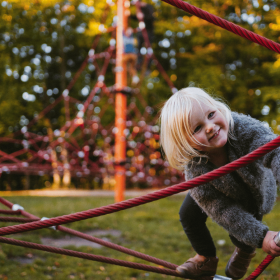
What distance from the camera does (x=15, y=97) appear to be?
506 inches

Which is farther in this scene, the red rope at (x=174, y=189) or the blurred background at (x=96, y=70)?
the blurred background at (x=96, y=70)

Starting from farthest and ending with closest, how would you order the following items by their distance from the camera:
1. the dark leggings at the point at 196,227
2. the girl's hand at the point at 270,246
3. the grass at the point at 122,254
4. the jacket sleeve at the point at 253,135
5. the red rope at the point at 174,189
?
1. the grass at the point at 122,254
2. the dark leggings at the point at 196,227
3. the jacket sleeve at the point at 253,135
4. the girl's hand at the point at 270,246
5. the red rope at the point at 174,189

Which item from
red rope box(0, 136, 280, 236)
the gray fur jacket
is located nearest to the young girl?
the gray fur jacket

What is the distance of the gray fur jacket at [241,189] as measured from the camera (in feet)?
4.35

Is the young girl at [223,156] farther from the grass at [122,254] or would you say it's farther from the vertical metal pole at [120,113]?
the vertical metal pole at [120,113]

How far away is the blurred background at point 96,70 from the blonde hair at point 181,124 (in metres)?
7.67

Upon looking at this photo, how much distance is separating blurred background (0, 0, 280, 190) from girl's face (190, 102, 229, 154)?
25.5ft

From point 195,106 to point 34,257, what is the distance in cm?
280

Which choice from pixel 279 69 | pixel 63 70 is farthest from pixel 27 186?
pixel 279 69

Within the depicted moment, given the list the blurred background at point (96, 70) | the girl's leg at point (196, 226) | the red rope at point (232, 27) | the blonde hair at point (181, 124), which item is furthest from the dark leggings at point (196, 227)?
the blurred background at point (96, 70)

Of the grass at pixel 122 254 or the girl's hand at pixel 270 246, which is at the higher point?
the girl's hand at pixel 270 246

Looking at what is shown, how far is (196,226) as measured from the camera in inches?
66.2

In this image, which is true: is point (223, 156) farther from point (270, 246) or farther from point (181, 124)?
point (270, 246)

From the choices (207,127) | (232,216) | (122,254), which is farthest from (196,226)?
(122,254)
